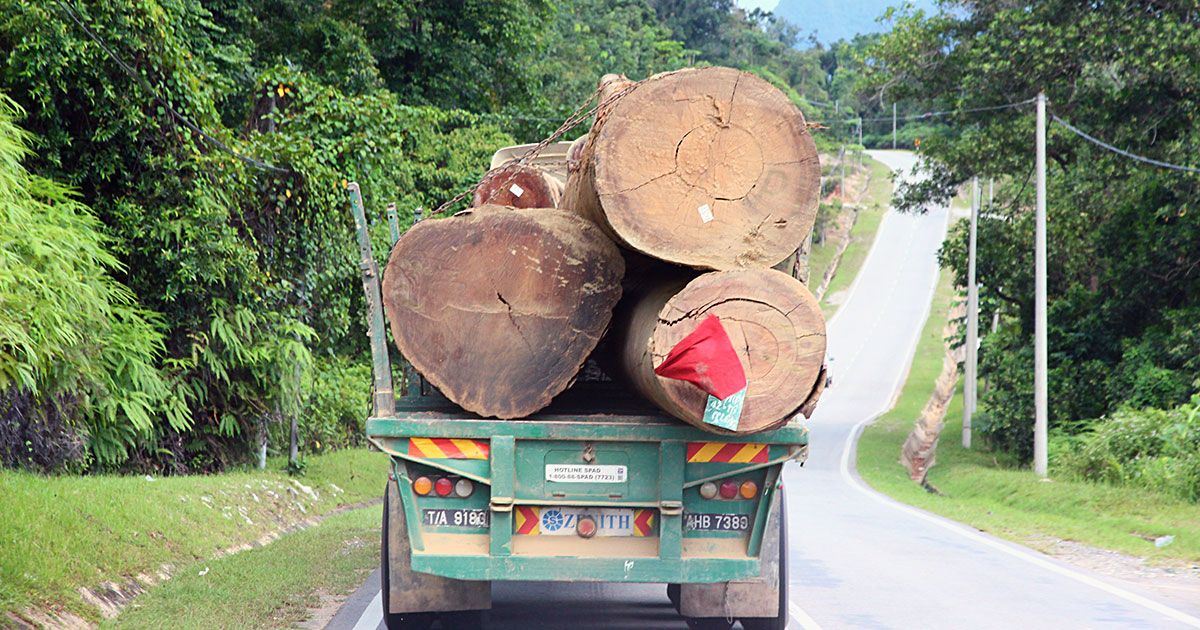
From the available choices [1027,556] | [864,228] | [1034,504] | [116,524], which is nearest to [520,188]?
[116,524]

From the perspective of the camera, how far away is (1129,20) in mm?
20359

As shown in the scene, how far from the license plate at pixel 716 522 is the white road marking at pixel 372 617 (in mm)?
2325

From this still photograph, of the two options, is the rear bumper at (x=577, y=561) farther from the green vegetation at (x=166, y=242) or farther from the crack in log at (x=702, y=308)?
the green vegetation at (x=166, y=242)

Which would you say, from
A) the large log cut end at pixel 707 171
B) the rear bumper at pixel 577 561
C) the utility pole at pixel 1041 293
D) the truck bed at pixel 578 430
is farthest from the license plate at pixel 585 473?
the utility pole at pixel 1041 293

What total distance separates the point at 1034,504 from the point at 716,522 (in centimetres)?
1330

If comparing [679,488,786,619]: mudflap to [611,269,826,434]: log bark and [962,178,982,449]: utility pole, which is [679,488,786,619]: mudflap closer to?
[611,269,826,434]: log bark

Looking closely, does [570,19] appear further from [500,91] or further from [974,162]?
[974,162]

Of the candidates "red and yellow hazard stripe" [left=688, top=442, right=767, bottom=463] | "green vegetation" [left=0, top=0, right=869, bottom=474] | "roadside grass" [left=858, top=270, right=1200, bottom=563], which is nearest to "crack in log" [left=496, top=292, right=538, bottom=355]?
"red and yellow hazard stripe" [left=688, top=442, right=767, bottom=463]

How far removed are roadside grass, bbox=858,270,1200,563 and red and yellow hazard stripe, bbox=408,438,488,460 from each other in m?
8.60

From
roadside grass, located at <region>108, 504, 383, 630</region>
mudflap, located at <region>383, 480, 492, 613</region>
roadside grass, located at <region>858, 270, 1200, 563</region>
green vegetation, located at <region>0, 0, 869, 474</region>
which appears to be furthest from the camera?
roadside grass, located at <region>858, 270, 1200, 563</region>

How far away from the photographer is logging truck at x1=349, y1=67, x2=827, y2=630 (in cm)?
505

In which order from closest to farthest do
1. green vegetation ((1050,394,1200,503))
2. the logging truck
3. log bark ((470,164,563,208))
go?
1. the logging truck
2. log bark ((470,164,563,208))
3. green vegetation ((1050,394,1200,503))

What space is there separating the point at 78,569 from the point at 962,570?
7.39 meters

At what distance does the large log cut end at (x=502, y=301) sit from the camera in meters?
5.37
